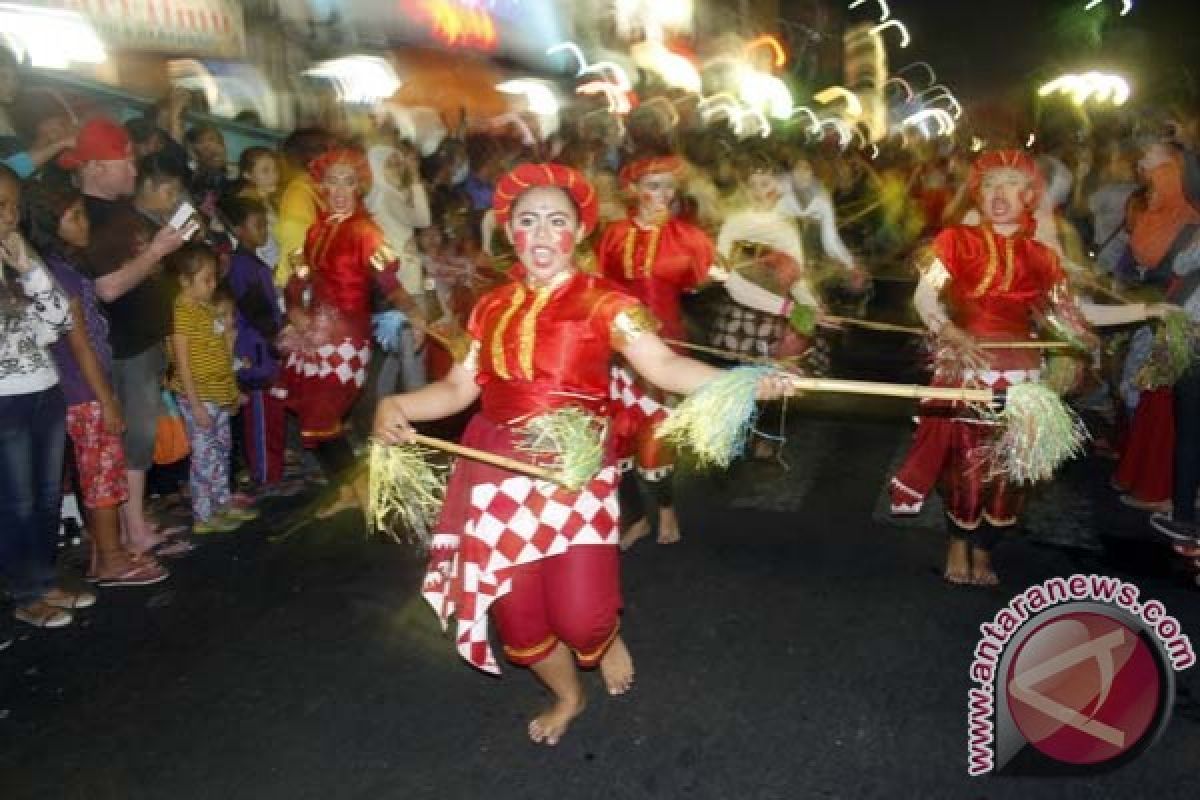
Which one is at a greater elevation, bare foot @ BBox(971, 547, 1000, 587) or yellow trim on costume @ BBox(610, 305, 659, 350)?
yellow trim on costume @ BBox(610, 305, 659, 350)

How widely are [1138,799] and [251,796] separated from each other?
3.07 metres

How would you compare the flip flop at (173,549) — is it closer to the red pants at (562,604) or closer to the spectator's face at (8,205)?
the spectator's face at (8,205)

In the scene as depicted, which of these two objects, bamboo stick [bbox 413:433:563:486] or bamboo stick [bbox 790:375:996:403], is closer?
bamboo stick [bbox 790:375:996:403]

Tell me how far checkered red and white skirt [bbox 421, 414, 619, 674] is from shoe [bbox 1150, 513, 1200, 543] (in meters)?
3.68

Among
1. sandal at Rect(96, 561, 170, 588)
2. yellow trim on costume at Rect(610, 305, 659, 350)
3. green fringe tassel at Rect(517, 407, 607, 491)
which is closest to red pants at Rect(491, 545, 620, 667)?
green fringe tassel at Rect(517, 407, 607, 491)

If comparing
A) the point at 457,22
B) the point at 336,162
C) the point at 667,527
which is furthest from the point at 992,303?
the point at 457,22

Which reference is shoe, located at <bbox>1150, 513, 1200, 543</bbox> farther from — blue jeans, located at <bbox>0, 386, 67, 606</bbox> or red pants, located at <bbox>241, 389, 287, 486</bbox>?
blue jeans, located at <bbox>0, 386, 67, 606</bbox>

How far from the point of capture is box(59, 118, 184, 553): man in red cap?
486cm

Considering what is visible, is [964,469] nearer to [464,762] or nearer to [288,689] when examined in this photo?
[464,762]

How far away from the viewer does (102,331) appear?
4.82 m

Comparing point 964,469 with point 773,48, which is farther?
point 773,48

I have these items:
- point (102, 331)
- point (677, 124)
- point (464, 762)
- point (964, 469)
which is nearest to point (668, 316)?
point (964, 469)

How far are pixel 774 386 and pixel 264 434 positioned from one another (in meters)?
4.47

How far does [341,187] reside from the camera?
536 cm
